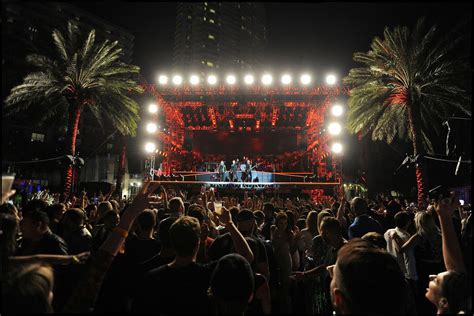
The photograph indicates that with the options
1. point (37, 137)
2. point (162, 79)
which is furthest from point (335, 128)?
point (37, 137)

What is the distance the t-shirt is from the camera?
2.10 meters

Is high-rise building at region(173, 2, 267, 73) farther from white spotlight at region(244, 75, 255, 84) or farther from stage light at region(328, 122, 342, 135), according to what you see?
stage light at region(328, 122, 342, 135)

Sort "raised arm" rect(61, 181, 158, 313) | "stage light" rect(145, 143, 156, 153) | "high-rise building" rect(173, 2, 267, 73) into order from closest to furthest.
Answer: "raised arm" rect(61, 181, 158, 313), "stage light" rect(145, 143, 156, 153), "high-rise building" rect(173, 2, 267, 73)

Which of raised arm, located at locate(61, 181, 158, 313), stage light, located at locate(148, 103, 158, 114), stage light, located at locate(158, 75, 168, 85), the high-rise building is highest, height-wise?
the high-rise building

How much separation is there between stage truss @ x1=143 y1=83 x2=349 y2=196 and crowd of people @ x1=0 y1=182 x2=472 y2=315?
17.6 m

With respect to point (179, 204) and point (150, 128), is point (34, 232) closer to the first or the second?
point (179, 204)

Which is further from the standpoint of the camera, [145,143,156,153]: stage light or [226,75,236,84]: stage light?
[226,75,236,84]: stage light

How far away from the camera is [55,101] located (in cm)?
2014

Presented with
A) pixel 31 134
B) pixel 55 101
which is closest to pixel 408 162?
pixel 55 101

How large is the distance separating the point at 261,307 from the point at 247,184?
20.2m

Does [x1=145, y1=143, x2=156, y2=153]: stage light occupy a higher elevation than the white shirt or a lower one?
higher

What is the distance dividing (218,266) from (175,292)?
0.43 m

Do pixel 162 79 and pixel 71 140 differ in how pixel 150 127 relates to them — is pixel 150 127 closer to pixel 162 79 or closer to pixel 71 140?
pixel 162 79

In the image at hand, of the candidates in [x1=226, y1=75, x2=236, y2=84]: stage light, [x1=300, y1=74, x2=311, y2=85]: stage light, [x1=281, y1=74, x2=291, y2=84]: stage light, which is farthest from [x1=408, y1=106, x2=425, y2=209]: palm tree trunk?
[x1=226, y1=75, x2=236, y2=84]: stage light
